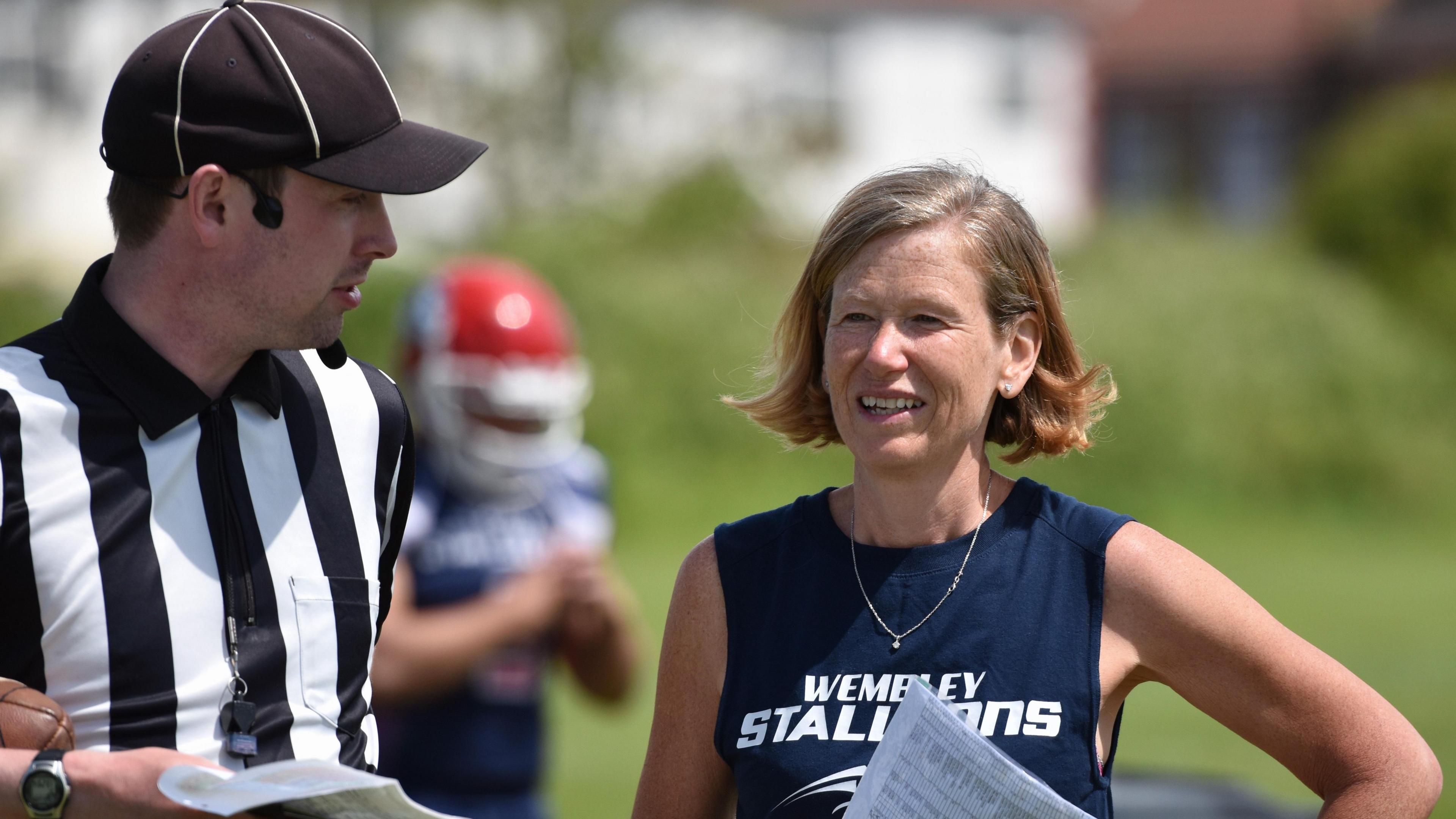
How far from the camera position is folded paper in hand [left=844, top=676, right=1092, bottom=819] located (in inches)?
77.9

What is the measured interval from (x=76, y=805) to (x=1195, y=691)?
1.54m

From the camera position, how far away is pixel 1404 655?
403 inches

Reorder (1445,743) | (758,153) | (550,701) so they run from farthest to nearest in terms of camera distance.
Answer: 1. (758,153)
2. (550,701)
3. (1445,743)

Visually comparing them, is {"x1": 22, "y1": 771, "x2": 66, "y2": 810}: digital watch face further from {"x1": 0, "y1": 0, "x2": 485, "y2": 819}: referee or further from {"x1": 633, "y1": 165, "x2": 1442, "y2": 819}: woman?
{"x1": 633, "y1": 165, "x2": 1442, "y2": 819}: woman

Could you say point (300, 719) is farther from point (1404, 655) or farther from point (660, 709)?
point (1404, 655)

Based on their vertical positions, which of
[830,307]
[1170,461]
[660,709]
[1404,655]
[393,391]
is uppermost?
[1170,461]

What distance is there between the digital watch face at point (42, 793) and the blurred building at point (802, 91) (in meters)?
20.2

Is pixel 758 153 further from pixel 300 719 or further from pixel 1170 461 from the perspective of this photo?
pixel 300 719

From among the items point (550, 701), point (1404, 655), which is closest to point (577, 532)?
point (550, 701)

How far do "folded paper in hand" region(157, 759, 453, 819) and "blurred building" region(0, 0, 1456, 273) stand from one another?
20.3m

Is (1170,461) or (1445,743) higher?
(1170,461)

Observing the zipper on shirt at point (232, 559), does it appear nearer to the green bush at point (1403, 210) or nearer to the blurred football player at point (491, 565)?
the blurred football player at point (491, 565)

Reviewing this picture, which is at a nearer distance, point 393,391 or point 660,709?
point 660,709

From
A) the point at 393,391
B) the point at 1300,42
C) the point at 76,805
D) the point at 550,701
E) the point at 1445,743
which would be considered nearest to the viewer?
the point at 76,805
